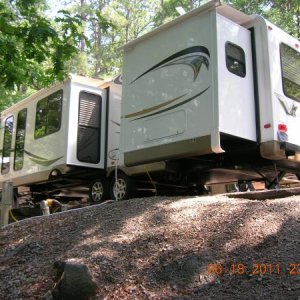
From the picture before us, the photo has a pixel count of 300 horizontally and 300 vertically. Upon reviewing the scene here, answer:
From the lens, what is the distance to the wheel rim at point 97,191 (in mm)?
9567

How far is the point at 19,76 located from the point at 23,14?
902 mm

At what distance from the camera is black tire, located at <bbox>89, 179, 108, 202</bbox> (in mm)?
9477

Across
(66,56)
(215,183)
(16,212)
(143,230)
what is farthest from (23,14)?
(16,212)

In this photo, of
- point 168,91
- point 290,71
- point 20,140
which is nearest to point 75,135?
point 20,140

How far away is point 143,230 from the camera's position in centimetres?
505

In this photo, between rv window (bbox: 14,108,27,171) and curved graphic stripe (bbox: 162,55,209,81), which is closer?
curved graphic stripe (bbox: 162,55,209,81)

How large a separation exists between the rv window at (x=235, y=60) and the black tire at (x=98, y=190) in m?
3.60

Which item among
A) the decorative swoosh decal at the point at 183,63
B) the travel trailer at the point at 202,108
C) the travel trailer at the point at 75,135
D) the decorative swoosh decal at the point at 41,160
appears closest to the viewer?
the travel trailer at the point at 202,108

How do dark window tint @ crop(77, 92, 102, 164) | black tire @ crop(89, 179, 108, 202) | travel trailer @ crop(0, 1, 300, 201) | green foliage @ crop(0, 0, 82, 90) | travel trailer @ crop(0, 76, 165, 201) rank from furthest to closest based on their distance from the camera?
dark window tint @ crop(77, 92, 102, 164)
travel trailer @ crop(0, 76, 165, 201)
black tire @ crop(89, 179, 108, 202)
travel trailer @ crop(0, 1, 300, 201)
green foliage @ crop(0, 0, 82, 90)

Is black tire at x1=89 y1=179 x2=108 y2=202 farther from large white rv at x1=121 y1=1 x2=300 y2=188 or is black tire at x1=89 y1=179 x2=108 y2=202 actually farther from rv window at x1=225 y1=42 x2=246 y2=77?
rv window at x1=225 y1=42 x2=246 y2=77

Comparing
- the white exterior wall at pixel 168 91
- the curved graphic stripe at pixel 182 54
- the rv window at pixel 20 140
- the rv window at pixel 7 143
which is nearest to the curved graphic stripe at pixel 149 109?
the white exterior wall at pixel 168 91

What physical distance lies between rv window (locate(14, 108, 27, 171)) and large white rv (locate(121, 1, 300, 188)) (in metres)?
4.21

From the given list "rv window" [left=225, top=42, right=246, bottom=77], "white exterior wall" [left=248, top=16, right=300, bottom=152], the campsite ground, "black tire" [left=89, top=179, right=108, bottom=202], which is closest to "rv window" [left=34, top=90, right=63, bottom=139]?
"black tire" [left=89, top=179, right=108, bottom=202]

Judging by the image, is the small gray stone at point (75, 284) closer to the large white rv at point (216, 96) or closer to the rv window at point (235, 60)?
the large white rv at point (216, 96)
